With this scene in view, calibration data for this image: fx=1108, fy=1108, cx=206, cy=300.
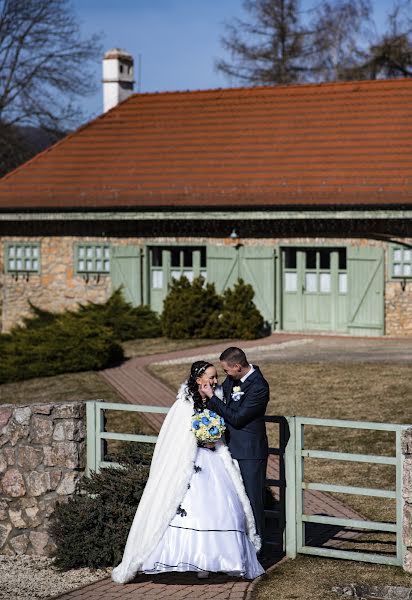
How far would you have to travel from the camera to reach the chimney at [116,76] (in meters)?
27.6

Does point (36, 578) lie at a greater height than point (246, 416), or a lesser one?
lesser

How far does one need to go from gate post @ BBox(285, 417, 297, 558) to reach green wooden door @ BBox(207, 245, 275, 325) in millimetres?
13493

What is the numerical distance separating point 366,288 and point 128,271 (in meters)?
5.26

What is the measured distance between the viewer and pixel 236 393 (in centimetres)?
826

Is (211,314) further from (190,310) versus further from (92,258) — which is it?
(92,258)

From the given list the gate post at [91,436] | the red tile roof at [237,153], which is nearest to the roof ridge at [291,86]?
the red tile roof at [237,153]

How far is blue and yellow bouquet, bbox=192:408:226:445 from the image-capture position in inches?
319

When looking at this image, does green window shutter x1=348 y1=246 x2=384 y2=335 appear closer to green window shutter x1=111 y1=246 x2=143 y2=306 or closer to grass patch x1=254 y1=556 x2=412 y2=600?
green window shutter x1=111 y1=246 x2=143 y2=306

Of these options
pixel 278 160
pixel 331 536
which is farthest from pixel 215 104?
pixel 331 536

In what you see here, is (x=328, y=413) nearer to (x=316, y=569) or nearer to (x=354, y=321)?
(x=316, y=569)

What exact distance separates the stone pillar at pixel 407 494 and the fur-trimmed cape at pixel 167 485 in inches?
44.7

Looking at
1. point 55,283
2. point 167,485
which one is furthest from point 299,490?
point 55,283

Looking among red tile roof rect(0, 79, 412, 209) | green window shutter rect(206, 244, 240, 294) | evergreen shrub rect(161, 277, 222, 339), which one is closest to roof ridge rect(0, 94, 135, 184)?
red tile roof rect(0, 79, 412, 209)

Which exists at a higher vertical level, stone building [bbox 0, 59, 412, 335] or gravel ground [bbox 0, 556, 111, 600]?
stone building [bbox 0, 59, 412, 335]
